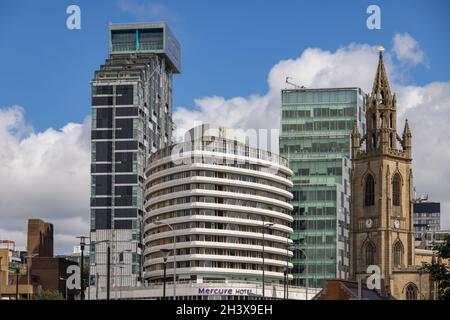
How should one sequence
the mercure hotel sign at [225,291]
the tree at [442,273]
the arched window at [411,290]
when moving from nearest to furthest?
the tree at [442,273] < the mercure hotel sign at [225,291] < the arched window at [411,290]

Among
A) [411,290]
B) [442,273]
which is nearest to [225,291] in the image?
[411,290]

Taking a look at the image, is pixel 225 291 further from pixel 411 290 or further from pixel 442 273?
pixel 442 273

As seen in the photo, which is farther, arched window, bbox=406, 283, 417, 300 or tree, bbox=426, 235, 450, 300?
arched window, bbox=406, 283, 417, 300

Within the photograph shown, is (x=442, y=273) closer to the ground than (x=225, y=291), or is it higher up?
higher up

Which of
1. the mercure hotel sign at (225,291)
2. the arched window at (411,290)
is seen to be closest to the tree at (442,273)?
the mercure hotel sign at (225,291)

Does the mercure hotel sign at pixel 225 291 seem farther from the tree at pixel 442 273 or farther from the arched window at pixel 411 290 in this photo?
the tree at pixel 442 273

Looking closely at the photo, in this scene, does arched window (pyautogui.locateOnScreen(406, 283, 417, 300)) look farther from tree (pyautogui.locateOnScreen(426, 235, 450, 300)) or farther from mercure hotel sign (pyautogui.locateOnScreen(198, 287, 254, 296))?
tree (pyautogui.locateOnScreen(426, 235, 450, 300))

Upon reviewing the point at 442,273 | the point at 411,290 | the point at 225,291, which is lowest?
the point at 225,291

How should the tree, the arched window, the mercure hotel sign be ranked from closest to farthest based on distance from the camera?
the tree
the mercure hotel sign
the arched window

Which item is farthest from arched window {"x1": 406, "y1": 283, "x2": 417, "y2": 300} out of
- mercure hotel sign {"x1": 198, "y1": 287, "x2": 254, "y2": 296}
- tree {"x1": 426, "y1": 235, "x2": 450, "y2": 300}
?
tree {"x1": 426, "y1": 235, "x2": 450, "y2": 300}

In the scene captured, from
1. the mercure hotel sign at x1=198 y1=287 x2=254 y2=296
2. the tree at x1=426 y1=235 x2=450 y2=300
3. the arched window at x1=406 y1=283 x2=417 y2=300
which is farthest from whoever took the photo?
the arched window at x1=406 y1=283 x2=417 y2=300

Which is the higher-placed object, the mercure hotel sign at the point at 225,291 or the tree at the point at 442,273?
the tree at the point at 442,273

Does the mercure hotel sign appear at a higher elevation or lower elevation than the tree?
lower
